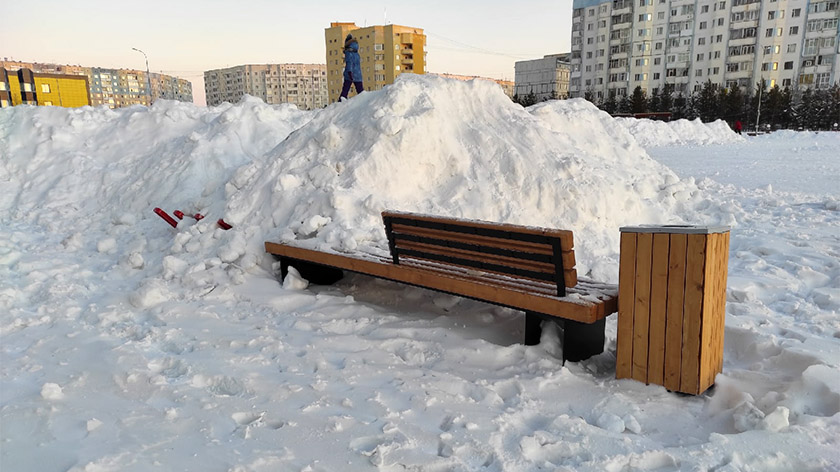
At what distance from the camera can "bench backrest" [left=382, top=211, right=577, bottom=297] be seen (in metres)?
3.58

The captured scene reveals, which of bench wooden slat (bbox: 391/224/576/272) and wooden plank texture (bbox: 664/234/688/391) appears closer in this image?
wooden plank texture (bbox: 664/234/688/391)

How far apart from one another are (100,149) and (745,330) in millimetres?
11429

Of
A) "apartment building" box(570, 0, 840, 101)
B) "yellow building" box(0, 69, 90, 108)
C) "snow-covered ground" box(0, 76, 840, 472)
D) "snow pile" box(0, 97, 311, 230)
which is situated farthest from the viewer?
"apartment building" box(570, 0, 840, 101)

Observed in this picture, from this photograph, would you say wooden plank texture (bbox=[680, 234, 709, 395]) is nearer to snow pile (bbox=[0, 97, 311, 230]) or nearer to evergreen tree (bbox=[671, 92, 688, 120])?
snow pile (bbox=[0, 97, 311, 230])

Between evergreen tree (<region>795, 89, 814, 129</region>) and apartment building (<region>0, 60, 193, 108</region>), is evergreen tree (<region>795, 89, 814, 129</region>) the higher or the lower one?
the lower one

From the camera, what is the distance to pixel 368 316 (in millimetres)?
4668

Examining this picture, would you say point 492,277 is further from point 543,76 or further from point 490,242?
point 543,76

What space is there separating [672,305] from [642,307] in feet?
0.58

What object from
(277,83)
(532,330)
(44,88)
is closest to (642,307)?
(532,330)

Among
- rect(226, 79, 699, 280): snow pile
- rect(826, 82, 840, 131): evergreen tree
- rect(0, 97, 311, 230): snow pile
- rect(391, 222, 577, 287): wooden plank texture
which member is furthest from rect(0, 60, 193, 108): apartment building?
rect(391, 222, 577, 287): wooden plank texture

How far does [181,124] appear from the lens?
11.5 metres

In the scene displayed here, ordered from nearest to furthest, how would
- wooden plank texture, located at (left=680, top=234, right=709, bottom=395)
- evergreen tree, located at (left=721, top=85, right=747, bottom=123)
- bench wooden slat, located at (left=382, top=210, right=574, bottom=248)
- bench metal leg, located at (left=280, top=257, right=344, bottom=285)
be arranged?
wooden plank texture, located at (left=680, top=234, right=709, bottom=395)
bench wooden slat, located at (left=382, top=210, right=574, bottom=248)
bench metal leg, located at (left=280, top=257, right=344, bottom=285)
evergreen tree, located at (left=721, top=85, right=747, bottom=123)

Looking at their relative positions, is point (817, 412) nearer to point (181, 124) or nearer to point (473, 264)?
point (473, 264)

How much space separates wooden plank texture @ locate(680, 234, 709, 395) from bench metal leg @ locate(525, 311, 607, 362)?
2.25ft
